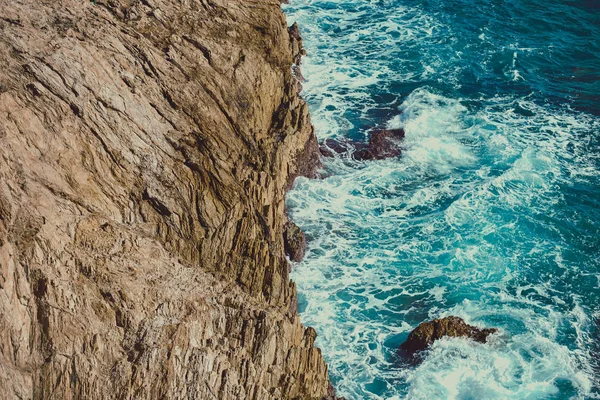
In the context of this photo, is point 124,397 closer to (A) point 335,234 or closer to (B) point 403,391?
(B) point 403,391

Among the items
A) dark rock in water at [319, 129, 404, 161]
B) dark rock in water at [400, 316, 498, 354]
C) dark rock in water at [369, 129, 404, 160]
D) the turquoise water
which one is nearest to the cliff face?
the turquoise water

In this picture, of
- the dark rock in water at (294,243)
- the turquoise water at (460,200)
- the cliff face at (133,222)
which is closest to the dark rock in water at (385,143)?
the turquoise water at (460,200)

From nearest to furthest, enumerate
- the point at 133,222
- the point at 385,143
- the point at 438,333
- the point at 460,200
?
the point at 133,222 → the point at 438,333 → the point at 460,200 → the point at 385,143

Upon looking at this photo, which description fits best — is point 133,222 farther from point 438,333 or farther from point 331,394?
point 438,333

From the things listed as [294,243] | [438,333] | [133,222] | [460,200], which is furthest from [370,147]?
[133,222]

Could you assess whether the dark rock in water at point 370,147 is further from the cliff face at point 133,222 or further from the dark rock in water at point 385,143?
the cliff face at point 133,222
